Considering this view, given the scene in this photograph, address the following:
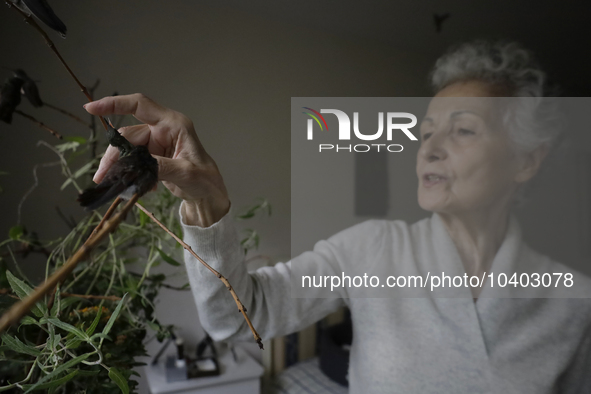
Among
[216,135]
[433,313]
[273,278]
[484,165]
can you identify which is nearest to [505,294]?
[433,313]

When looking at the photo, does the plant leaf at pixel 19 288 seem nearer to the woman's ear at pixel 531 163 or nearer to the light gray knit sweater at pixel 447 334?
the light gray knit sweater at pixel 447 334

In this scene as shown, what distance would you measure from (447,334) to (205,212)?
627 mm

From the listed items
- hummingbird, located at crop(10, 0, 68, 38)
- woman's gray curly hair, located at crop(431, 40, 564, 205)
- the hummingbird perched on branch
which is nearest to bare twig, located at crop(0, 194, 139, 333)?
the hummingbird perched on branch

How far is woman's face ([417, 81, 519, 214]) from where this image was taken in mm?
956

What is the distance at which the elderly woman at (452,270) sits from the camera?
30.3 inches

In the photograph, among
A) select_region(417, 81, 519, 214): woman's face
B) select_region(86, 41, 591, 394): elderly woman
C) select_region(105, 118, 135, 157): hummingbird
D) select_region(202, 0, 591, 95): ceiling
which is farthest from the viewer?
select_region(202, 0, 591, 95): ceiling

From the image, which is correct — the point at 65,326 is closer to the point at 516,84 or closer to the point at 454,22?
the point at 516,84

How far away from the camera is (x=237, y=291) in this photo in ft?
2.32

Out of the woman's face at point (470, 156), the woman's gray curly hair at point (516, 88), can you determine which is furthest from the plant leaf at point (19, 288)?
the woman's gray curly hair at point (516, 88)

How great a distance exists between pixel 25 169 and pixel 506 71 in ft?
4.55

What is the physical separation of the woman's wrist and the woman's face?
609 mm

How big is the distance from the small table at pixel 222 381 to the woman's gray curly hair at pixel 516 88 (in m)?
1.01

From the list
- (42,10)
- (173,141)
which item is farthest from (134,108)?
(42,10)

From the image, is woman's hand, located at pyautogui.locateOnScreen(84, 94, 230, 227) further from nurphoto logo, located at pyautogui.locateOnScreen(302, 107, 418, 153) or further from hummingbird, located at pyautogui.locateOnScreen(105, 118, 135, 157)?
nurphoto logo, located at pyautogui.locateOnScreen(302, 107, 418, 153)
